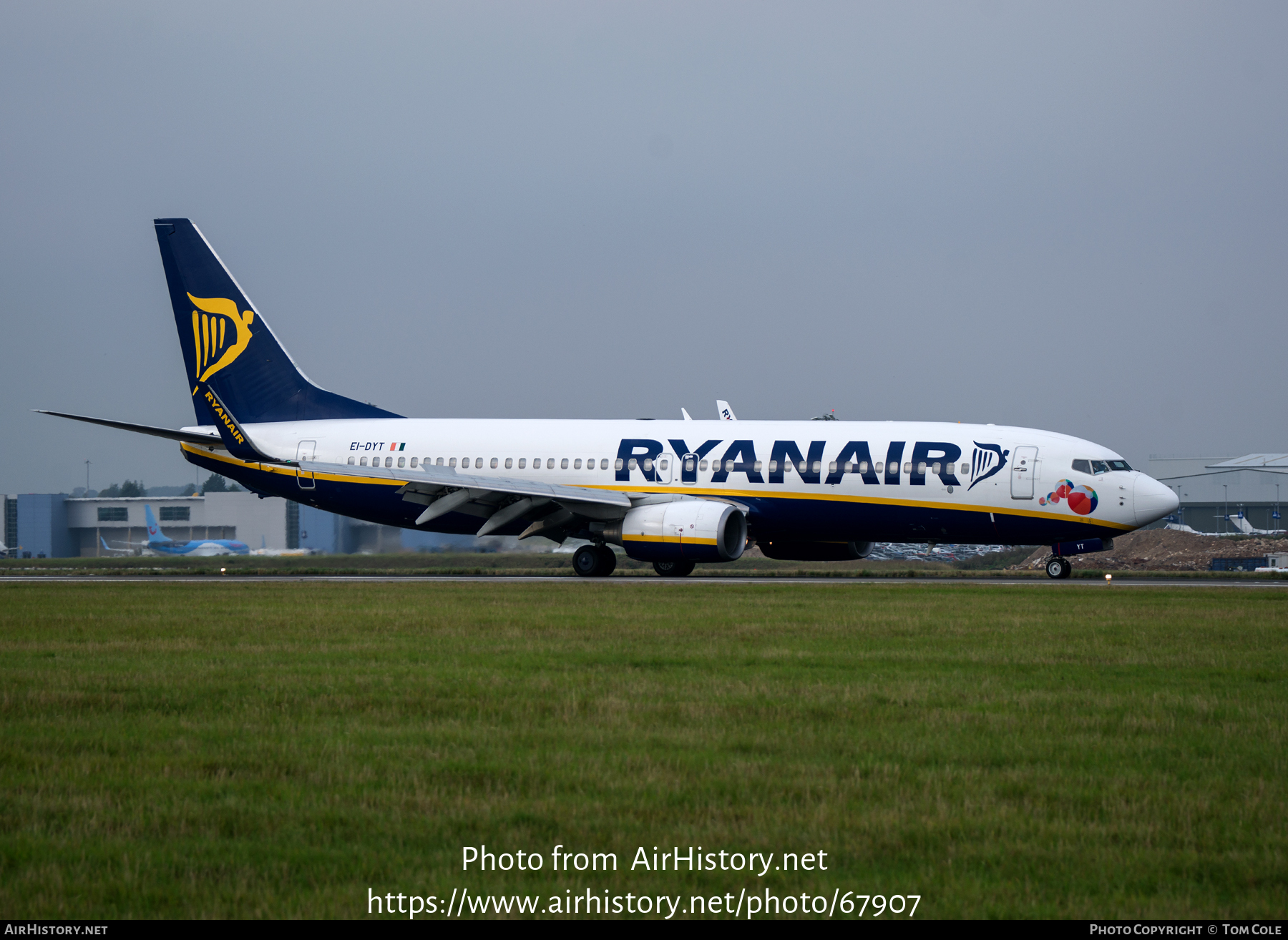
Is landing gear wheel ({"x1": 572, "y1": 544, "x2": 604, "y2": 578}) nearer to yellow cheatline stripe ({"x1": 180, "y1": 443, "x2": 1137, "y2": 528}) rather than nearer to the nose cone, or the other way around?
yellow cheatline stripe ({"x1": 180, "y1": 443, "x2": 1137, "y2": 528})

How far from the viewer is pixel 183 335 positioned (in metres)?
37.8

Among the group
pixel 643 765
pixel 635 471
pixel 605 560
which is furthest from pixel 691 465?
pixel 643 765

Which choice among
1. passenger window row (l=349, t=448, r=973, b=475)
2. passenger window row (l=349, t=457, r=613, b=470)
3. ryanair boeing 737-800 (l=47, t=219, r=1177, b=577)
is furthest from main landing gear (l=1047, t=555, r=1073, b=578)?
passenger window row (l=349, t=457, r=613, b=470)

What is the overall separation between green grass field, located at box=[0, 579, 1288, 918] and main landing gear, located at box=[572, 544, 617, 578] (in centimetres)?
1632

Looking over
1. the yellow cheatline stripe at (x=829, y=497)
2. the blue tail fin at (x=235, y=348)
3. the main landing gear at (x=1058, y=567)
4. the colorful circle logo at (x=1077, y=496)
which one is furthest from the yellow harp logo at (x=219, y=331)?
the main landing gear at (x=1058, y=567)

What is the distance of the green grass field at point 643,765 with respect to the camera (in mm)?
6129

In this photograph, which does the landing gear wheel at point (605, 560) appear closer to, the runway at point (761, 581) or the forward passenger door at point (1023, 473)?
the runway at point (761, 581)

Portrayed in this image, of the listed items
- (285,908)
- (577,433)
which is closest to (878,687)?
(285,908)

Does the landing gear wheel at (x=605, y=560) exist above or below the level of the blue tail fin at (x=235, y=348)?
below

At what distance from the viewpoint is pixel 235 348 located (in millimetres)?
37344

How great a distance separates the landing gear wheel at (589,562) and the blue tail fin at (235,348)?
308 inches

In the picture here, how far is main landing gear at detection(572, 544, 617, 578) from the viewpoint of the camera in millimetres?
32938

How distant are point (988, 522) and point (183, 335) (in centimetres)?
2294

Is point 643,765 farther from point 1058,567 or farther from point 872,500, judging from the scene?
point 1058,567
